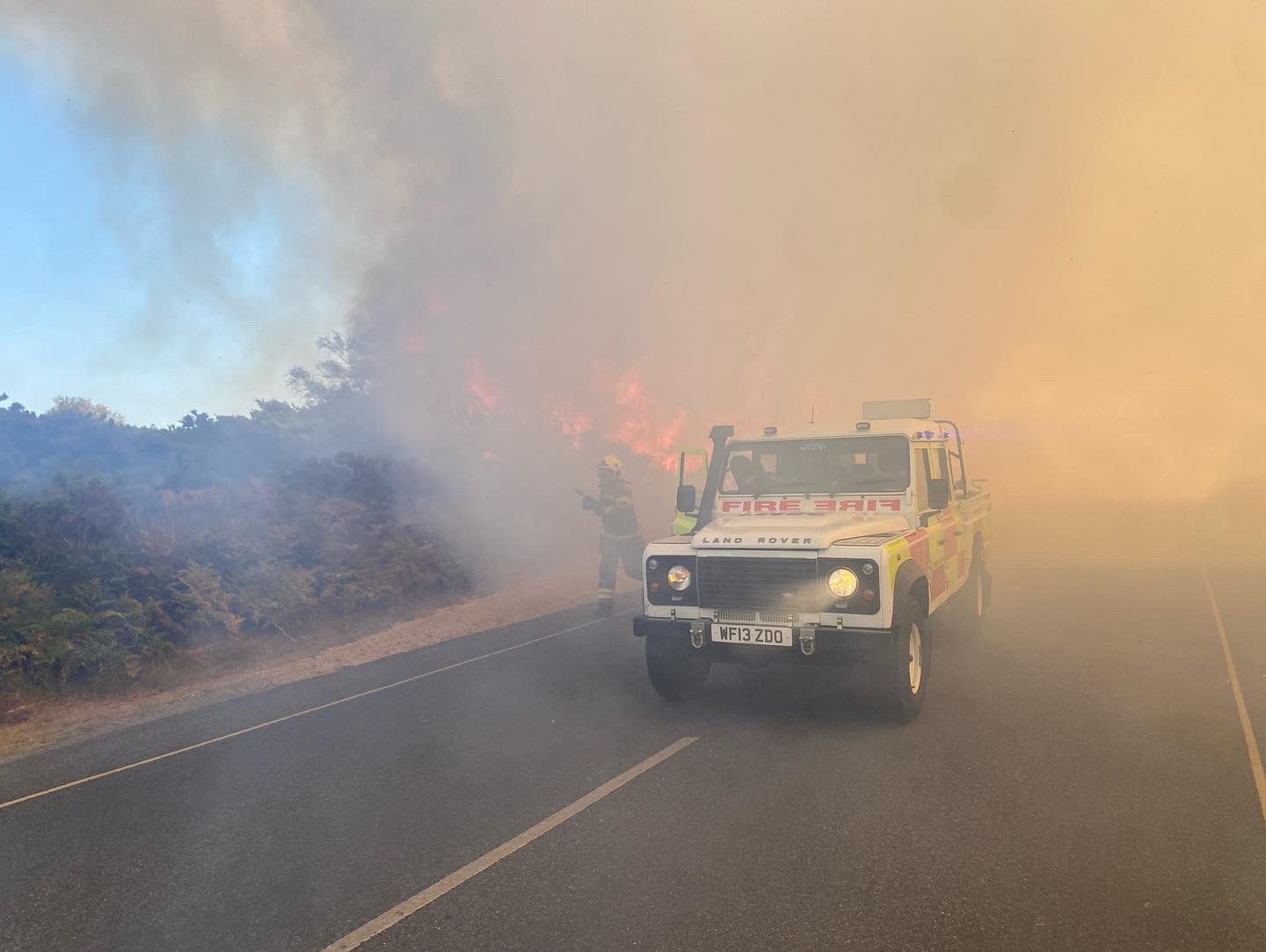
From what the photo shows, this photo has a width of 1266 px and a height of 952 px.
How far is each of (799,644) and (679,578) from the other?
104cm

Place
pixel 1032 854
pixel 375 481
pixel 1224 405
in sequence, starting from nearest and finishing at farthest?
1. pixel 1032 854
2. pixel 375 481
3. pixel 1224 405

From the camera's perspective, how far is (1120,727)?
545cm

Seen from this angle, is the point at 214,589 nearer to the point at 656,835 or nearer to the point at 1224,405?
the point at 656,835

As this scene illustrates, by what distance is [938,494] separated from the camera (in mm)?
6969

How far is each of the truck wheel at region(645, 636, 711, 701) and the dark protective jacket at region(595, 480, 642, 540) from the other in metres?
4.88

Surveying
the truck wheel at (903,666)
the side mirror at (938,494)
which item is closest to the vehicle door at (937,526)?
the side mirror at (938,494)

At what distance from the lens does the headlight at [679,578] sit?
5.96 m

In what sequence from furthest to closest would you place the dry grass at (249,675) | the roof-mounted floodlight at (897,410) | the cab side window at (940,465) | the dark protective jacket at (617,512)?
the dark protective jacket at (617,512) → the roof-mounted floodlight at (897,410) → the cab side window at (940,465) → the dry grass at (249,675)

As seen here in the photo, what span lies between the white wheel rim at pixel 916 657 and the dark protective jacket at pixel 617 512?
5.60 m

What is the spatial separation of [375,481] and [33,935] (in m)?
12.4

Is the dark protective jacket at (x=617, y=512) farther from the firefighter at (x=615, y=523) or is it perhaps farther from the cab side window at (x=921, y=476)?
the cab side window at (x=921, y=476)

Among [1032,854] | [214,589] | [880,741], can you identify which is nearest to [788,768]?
[880,741]

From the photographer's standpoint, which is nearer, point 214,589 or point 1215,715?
point 1215,715

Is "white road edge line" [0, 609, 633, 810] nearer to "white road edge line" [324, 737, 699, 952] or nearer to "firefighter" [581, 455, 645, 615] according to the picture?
"firefighter" [581, 455, 645, 615]
